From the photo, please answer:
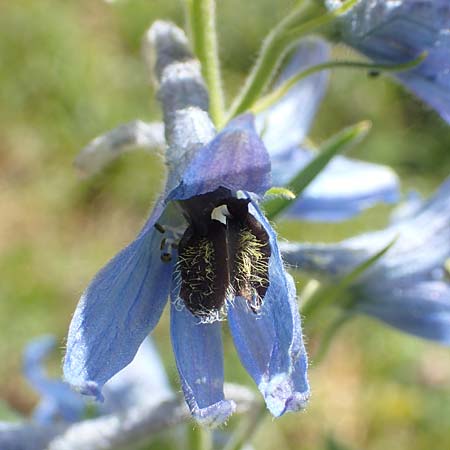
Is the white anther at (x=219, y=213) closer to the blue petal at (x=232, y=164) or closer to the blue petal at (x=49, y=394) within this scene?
the blue petal at (x=232, y=164)

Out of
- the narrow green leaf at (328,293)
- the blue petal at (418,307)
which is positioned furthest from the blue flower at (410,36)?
the blue petal at (418,307)

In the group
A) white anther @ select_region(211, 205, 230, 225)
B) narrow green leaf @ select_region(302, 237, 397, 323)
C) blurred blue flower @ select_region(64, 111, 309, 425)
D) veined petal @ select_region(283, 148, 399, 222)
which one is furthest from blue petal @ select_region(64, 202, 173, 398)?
veined petal @ select_region(283, 148, 399, 222)

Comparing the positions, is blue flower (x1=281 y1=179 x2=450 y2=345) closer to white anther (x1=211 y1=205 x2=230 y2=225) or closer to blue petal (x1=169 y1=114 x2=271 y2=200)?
white anther (x1=211 y1=205 x2=230 y2=225)

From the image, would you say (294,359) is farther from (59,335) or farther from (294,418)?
(59,335)

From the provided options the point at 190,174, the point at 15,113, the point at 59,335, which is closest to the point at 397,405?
the point at 59,335

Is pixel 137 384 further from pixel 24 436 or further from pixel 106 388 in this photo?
pixel 24 436
